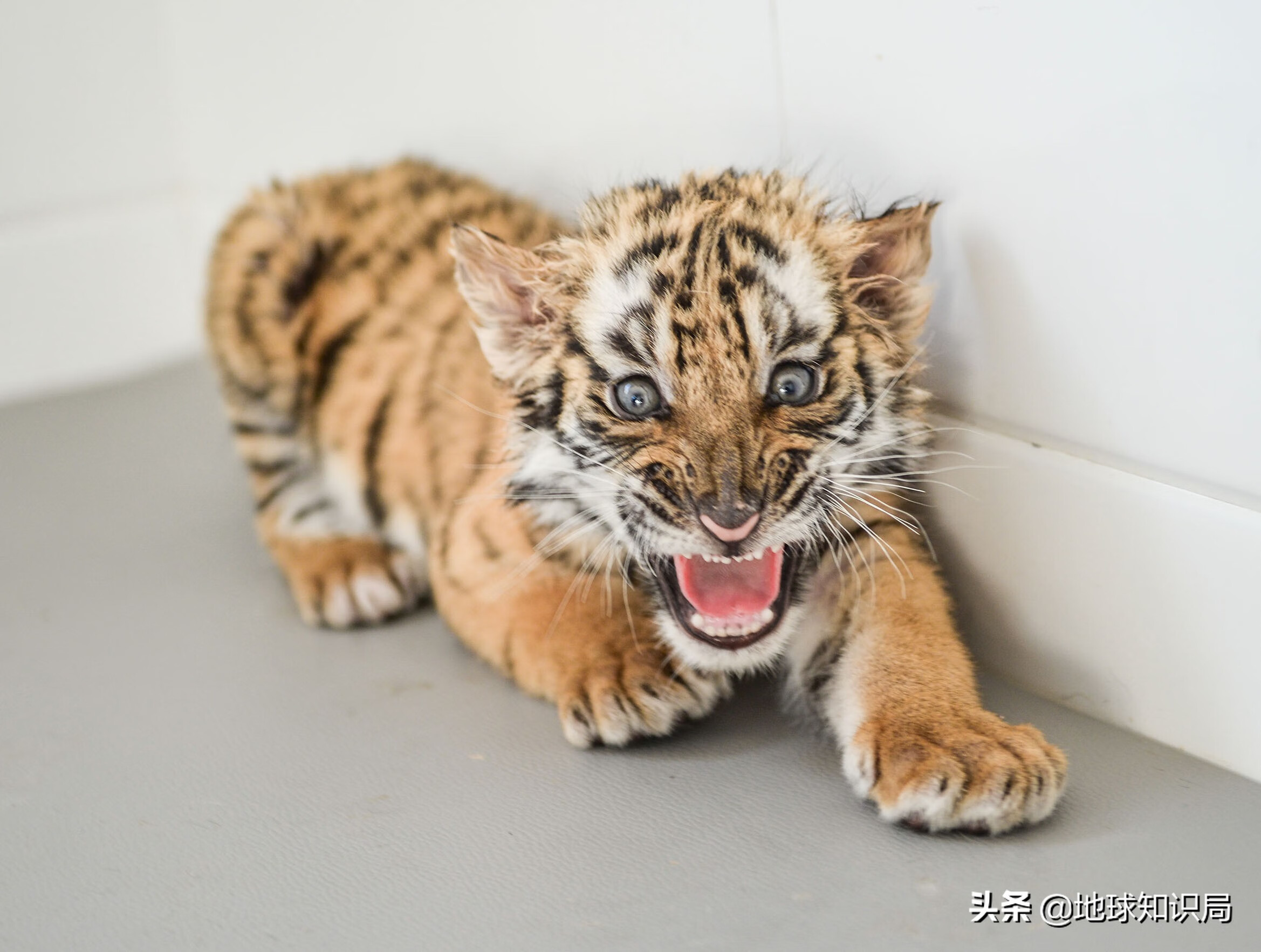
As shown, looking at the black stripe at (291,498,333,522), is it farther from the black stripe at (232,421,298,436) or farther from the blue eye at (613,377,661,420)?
the blue eye at (613,377,661,420)

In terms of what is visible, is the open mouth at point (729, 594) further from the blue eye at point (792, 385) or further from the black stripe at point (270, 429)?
the black stripe at point (270, 429)

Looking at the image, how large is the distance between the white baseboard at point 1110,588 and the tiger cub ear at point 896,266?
21 centimetres

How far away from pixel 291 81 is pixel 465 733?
1.74 metres

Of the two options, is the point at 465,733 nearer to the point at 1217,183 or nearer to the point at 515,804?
the point at 515,804

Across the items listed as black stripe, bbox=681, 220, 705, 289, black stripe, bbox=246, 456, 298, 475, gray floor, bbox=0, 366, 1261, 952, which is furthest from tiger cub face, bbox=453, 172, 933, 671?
black stripe, bbox=246, 456, 298, 475

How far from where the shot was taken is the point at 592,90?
2154mm

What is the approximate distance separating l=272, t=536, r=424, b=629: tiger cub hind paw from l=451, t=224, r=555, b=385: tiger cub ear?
619 mm

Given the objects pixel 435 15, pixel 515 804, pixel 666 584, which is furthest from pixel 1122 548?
pixel 435 15

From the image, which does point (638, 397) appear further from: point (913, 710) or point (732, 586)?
point (913, 710)

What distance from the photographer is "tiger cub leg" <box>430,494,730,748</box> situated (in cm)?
169

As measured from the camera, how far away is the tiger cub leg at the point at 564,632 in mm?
1688

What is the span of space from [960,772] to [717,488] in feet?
1.32

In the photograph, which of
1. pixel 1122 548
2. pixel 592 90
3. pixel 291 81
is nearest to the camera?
pixel 1122 548

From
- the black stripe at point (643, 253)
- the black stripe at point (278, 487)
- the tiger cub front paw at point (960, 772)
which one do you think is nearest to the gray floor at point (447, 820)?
the tiger cub front paw at point (960, 772)
